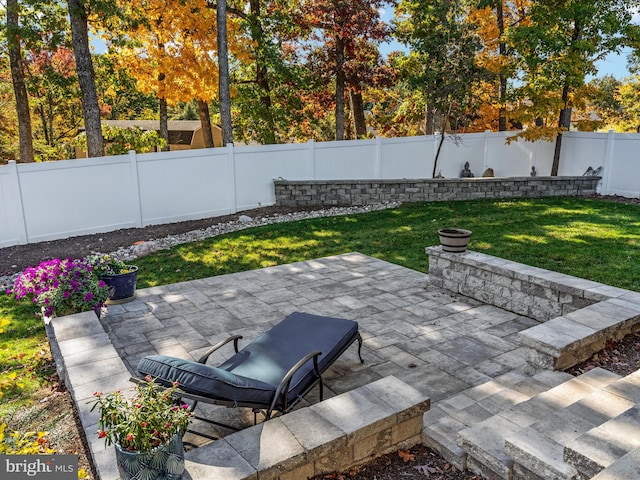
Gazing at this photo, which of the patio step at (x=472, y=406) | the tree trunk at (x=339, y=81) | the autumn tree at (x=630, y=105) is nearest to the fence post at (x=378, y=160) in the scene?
the tree trunk at (x=339, y=81)

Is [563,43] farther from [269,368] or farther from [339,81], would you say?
[269,368]

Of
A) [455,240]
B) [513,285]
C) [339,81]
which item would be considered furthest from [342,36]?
[513,285]

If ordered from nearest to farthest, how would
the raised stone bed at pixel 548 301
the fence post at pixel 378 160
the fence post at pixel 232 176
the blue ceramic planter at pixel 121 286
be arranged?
the raised stone bed at pixel 548 301, the blue ceramic planter at pixel 121 286, the fence post at pixel 232 176, the fence post at pixel 378 160

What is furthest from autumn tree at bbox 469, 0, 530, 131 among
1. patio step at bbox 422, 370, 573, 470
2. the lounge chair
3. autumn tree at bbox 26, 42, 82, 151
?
autumn tree at bbox 26, 42, 82, 151

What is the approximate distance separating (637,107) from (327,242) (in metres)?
21.1

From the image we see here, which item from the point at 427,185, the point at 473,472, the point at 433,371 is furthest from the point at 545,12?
the point at 473,472

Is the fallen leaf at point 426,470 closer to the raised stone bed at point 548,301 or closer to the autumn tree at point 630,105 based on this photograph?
the raised stone bed at point 548,301

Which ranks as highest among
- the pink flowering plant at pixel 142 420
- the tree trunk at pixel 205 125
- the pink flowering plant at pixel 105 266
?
the tree trunk at pixel 205 125

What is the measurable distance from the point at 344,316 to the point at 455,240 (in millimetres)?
1747

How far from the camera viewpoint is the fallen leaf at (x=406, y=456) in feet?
10.2

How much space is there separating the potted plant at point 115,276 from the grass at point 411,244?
87 cm

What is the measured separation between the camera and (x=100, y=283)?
5504mm

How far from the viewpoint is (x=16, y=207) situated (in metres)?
8.81

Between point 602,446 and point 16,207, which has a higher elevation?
point 16,207
